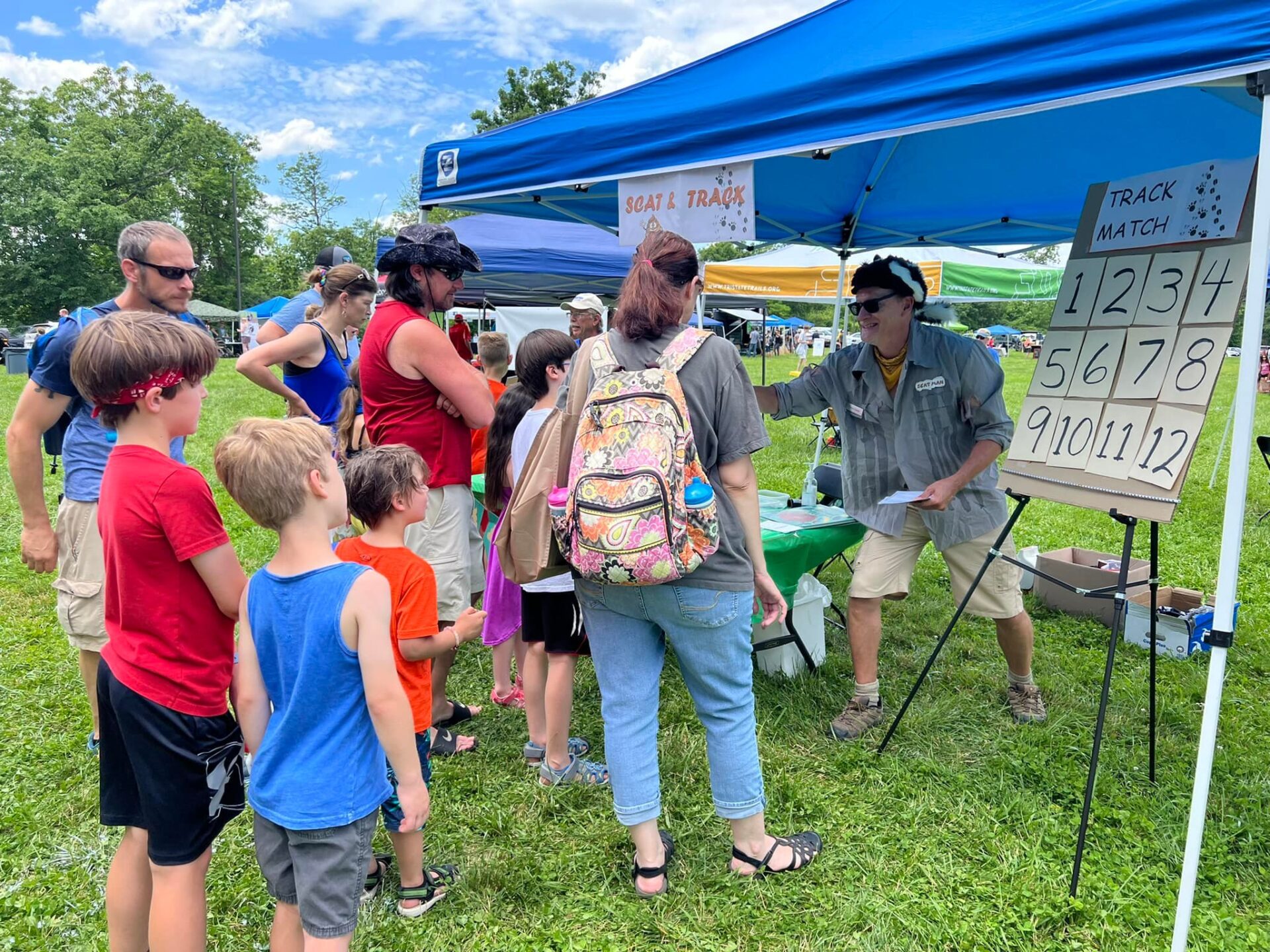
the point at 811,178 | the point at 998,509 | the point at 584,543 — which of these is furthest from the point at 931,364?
the point at 584,543

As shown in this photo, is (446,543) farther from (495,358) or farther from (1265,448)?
(1265,448)

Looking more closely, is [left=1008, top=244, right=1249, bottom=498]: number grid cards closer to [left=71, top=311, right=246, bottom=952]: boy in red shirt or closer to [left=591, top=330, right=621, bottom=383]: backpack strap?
[left=591, top=330, right=621, bottom=383]: backpack strap

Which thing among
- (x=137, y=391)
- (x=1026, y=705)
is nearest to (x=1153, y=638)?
(x=1026, y=705)

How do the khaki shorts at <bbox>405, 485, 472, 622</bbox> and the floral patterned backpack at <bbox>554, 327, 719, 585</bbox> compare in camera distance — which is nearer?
the floral patterned backpack at <bbox>554, 327, 719, 585</bbox>

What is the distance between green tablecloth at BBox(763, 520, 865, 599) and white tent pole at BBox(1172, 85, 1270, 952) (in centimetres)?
158

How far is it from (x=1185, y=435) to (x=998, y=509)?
1052 mm

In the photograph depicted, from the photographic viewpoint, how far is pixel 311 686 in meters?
1.56

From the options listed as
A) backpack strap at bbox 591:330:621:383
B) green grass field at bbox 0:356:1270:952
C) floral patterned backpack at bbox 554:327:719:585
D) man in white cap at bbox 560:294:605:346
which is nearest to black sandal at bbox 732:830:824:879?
green grass field at bbox 0:356:1270:952

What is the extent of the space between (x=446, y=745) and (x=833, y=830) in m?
1.48

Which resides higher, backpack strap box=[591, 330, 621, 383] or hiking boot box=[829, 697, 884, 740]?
backpack strap box=[591, 330, 621, 383]

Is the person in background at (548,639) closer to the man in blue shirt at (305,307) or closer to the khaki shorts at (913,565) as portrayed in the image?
the khaki shorts at (913,565)

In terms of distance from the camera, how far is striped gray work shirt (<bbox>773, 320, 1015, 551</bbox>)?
3.05 metres

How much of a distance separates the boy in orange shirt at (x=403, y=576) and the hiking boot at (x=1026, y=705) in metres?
2.49

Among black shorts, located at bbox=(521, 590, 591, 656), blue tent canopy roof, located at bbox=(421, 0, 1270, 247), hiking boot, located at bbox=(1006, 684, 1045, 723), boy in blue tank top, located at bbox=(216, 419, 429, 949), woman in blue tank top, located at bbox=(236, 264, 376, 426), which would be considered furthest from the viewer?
woman in blue tank top, located at bbox=(236, 264, 376, 426)
